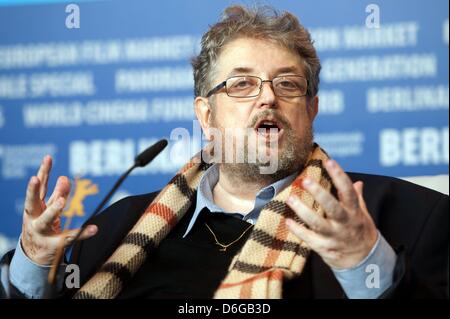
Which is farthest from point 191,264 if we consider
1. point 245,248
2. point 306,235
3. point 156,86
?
point 156,86

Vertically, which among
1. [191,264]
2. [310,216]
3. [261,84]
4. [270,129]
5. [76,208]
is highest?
[261,84]

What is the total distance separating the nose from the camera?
1.88 m

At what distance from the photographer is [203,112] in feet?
7.01

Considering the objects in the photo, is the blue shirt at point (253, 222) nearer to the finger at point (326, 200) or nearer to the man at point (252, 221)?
the man at point (252, 221)

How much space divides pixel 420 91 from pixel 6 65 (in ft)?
4.64

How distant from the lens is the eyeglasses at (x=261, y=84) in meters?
1.93

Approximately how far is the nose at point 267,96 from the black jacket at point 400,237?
320mm

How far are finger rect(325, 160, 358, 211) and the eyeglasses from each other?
0.62m

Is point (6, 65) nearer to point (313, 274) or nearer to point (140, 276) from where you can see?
point (140, 276)

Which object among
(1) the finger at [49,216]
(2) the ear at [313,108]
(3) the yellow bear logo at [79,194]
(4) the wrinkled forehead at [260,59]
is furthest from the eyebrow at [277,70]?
(1) the finger at [49,216]

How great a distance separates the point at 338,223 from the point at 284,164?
0.55 m

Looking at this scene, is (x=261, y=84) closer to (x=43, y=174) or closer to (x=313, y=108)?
(x=313, y=108)

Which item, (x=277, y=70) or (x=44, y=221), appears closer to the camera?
(x=44, y=221)

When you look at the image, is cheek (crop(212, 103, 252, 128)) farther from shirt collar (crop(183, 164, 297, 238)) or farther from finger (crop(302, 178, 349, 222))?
finger (crop(302, 178, 349, 222))
